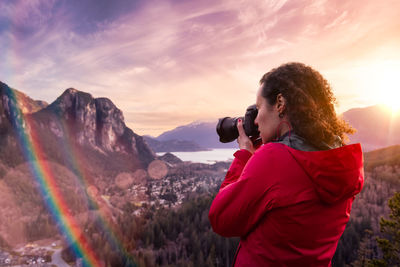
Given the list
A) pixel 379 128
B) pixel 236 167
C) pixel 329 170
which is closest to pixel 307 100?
pixel 329 170

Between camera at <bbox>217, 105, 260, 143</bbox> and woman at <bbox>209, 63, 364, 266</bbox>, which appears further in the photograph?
camera at <bbox>217, 105, 260, 143</bbox>

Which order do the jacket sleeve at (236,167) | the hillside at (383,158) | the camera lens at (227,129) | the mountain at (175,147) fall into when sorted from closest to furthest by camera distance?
the jacket sleeve at (236,167) → the camera lens at (227,129) → the hillside at (383,158) → the mountain at (175,147)

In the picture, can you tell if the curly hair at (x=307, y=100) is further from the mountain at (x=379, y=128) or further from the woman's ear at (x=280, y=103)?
the mountain at (x=379, y=128)

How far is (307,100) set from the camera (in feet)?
3.35

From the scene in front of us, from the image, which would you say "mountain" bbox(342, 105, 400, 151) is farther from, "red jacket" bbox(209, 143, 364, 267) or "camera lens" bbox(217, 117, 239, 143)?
"red jacket" bbox(209, 143, 364, 267)

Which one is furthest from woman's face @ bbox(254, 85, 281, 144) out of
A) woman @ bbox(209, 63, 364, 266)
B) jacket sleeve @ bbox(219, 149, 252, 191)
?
jacket sleeve @ bbox(219, 149, 252, 191)

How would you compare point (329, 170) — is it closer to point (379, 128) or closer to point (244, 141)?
point (244, 141)

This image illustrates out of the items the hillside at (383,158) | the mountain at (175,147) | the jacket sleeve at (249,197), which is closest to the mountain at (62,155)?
the mountain at (175,147)

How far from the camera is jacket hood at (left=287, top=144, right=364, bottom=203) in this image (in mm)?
873

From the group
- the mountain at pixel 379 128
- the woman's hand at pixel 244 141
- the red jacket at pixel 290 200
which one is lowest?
the mountain at pixel 379 128

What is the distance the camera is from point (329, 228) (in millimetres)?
963

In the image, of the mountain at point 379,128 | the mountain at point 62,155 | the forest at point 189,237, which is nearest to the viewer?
the forest at point 189,237

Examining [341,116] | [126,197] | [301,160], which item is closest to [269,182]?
[301,160]

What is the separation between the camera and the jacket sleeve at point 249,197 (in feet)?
2.90
